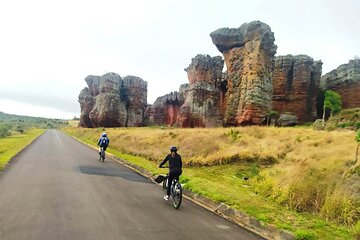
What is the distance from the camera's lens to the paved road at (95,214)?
24.7 feet

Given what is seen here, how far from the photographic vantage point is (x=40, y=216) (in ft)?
27.9

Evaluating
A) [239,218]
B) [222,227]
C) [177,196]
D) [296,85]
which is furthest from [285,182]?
[296,85]

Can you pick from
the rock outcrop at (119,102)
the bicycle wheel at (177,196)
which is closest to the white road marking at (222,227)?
A: the bicycle wheel at (177,196)

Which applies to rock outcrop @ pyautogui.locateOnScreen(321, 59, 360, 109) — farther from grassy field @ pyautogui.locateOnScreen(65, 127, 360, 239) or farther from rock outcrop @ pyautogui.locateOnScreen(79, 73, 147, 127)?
rock outcrop @ pyautogui.locateOnScreen(79, 73, 147, 127)

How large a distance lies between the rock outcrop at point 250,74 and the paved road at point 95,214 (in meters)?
38.5

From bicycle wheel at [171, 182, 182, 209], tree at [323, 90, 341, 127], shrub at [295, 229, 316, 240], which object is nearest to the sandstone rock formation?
tree at [323, 90, 341, 127]

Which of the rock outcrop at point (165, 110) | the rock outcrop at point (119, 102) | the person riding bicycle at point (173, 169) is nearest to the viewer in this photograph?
the person riding bicycle at point (173, 169)

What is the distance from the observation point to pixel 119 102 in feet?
259

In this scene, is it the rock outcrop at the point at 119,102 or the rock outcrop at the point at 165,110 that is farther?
the rock outcrop at the point at 165,110

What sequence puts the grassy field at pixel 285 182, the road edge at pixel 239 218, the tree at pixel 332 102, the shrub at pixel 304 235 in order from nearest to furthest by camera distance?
the shrub at pixel 304 235 < the road edge at pixel 239 218 < the grassy field at pixel 285 182 < the tree at pixel 332 102

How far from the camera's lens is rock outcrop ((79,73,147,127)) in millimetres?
77000

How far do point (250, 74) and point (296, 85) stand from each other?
1059 centimetres

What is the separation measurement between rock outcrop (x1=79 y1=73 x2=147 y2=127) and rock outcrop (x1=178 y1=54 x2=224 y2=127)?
68.2 ft

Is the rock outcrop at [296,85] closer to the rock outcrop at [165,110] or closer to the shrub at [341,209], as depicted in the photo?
the rock outcrop at [165,110]
